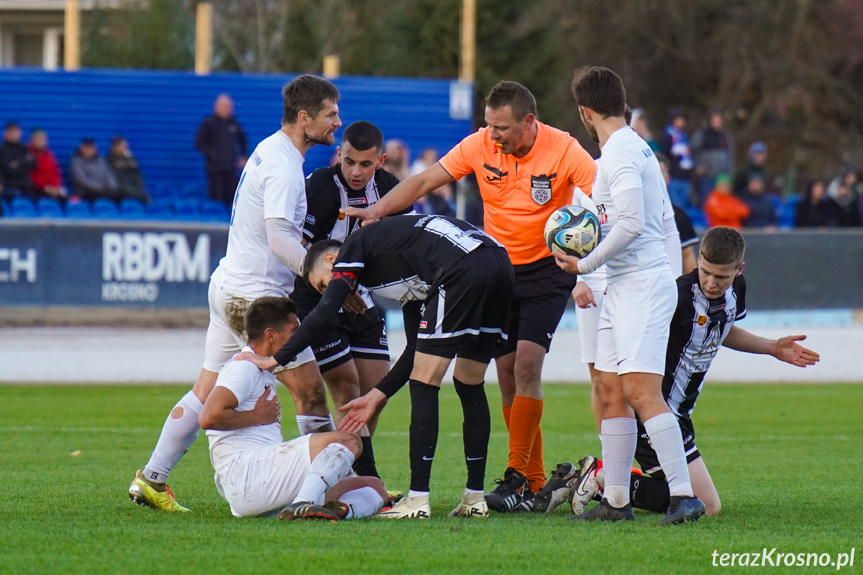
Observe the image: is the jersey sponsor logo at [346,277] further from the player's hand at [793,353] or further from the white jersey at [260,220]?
the player's hand at [793,353]

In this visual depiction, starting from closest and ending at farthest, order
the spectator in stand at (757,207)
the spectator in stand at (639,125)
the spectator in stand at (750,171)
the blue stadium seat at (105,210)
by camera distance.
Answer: the spectator in stand at (639,125) < the blue stadium seat at (105,210) < the spectator in stand at (757,207) < the spectator in stand at (750,171)

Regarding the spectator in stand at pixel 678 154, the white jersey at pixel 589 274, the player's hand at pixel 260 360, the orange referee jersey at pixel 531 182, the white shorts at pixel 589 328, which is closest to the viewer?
the player's hand at pixel 260 360

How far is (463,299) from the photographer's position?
5758 millimetres

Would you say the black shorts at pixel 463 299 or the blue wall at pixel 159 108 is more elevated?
the blue wall at pixel 159 108

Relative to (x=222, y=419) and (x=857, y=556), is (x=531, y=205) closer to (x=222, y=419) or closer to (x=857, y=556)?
(x=222, y=419)

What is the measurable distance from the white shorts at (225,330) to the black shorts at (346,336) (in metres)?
0.38

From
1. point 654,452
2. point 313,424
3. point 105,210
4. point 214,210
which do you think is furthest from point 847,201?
point 313,424

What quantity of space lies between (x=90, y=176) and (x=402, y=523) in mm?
14645

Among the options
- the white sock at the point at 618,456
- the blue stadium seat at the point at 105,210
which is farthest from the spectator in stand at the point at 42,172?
the white sock at the point at 618,456

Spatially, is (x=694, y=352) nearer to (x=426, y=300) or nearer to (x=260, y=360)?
(x=426, y=300)

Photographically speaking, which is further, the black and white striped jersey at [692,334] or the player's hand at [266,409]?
the black and white striped jersey at [692,334]

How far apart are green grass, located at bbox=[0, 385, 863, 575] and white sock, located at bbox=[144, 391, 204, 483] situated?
0.79 ft

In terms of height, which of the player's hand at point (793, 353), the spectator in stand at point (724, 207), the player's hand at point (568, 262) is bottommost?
the player's hand at point (793, 353)

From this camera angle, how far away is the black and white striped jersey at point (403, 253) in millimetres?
5797
